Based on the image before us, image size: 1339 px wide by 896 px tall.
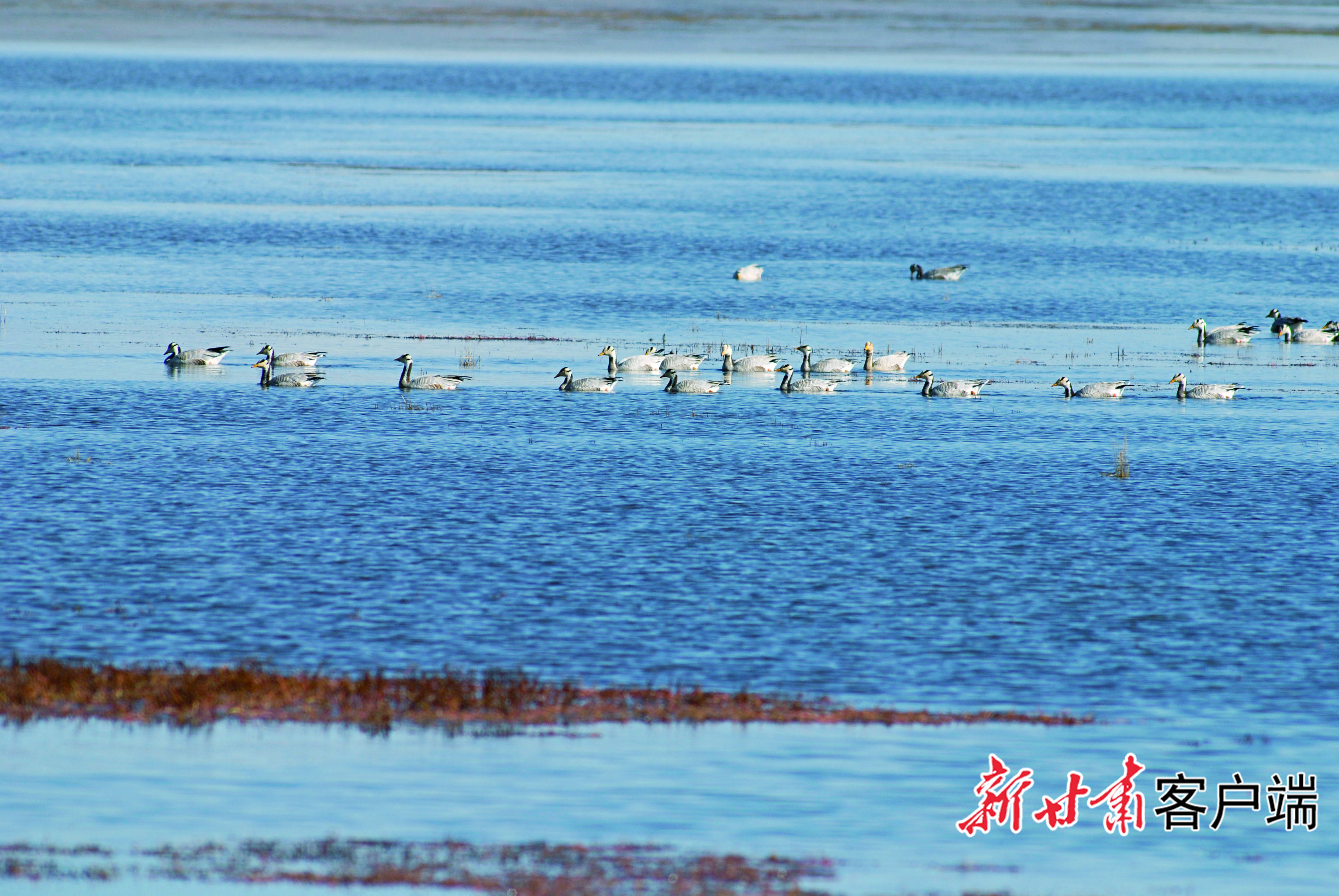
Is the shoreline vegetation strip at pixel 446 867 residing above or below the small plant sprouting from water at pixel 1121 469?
below

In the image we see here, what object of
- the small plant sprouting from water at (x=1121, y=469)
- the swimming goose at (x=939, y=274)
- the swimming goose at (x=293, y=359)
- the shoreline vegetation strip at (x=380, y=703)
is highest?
the swimming goose at (x=939, y=274)

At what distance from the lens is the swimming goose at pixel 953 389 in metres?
40.6

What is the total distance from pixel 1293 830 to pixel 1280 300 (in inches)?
1686

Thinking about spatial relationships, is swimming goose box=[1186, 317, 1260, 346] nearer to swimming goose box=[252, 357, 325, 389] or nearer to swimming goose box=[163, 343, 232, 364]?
swimming goose box=[252, 357, 325, 389]

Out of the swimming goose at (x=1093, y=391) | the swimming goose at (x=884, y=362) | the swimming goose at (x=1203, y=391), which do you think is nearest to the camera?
the swimming goose at (x=1093, y=391)

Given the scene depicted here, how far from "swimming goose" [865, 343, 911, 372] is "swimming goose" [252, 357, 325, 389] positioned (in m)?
12.3

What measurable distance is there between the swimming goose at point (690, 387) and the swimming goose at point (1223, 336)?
46.5 ft

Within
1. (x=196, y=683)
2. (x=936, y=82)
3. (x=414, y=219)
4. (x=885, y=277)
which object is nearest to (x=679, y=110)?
(x=936, y=82)

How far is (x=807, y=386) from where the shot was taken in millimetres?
41531

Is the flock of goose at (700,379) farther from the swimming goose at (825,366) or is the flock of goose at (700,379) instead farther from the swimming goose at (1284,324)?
the swimming goose at (1284,324)

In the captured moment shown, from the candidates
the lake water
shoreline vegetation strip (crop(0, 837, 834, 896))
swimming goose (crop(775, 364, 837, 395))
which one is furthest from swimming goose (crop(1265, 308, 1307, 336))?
shoreline vegetation strip (crop(0, 837, 834, 896))

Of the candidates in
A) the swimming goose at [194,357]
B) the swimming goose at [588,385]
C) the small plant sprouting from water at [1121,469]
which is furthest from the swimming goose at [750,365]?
the swimming goose at [194,357]

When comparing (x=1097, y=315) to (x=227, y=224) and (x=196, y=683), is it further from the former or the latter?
(x=196, y=683)

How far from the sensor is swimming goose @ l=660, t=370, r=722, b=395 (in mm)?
41156
